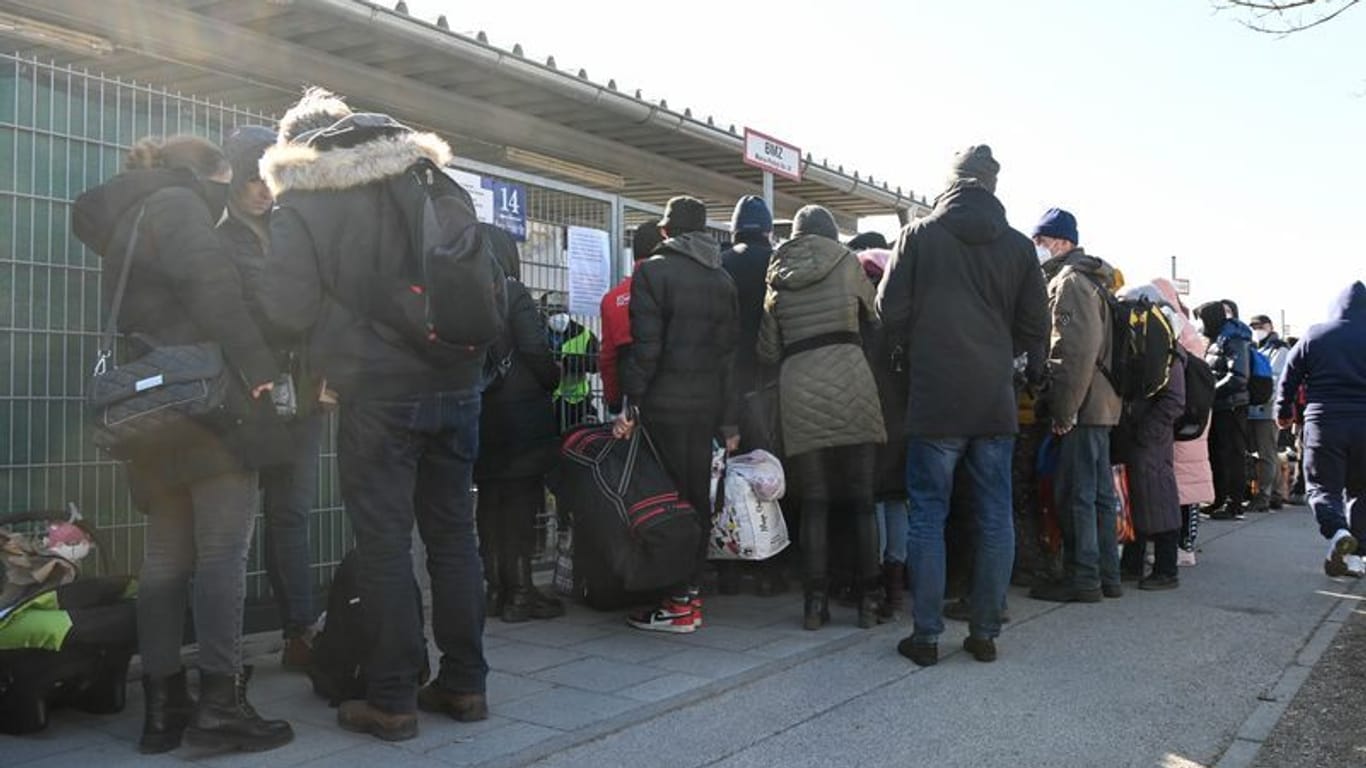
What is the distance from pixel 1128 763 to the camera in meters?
3.68

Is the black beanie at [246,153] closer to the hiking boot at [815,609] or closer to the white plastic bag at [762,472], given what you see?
the white plastic bag at [762,472]

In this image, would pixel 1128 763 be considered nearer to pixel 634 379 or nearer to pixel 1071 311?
pixel 634 379

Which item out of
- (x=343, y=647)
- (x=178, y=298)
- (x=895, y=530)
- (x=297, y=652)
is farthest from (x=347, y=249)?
(x=895, y=530)

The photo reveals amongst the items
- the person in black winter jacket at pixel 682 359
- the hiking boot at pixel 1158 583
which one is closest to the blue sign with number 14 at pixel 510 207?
the person in black winter jacket at pixel 682 359

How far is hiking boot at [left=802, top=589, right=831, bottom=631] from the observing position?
17.8 feet

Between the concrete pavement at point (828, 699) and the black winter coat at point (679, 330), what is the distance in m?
1.11

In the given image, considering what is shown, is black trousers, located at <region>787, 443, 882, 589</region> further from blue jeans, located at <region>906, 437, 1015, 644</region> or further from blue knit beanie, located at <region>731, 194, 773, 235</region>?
blue knit beanie, located at <region>731, 194, 773, 235</region>

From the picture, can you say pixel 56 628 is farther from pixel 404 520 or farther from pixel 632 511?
pixel 632 511

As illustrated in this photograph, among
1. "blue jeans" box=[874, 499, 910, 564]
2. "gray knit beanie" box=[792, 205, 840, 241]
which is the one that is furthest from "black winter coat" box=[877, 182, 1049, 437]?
"blue jeans" box=[874, 499, 910, 564]

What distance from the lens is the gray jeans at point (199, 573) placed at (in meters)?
3.60

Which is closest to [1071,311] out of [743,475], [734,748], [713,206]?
[743,475]

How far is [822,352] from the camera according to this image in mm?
5383

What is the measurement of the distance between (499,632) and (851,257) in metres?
2.46

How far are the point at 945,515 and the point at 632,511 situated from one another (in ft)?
4.51
